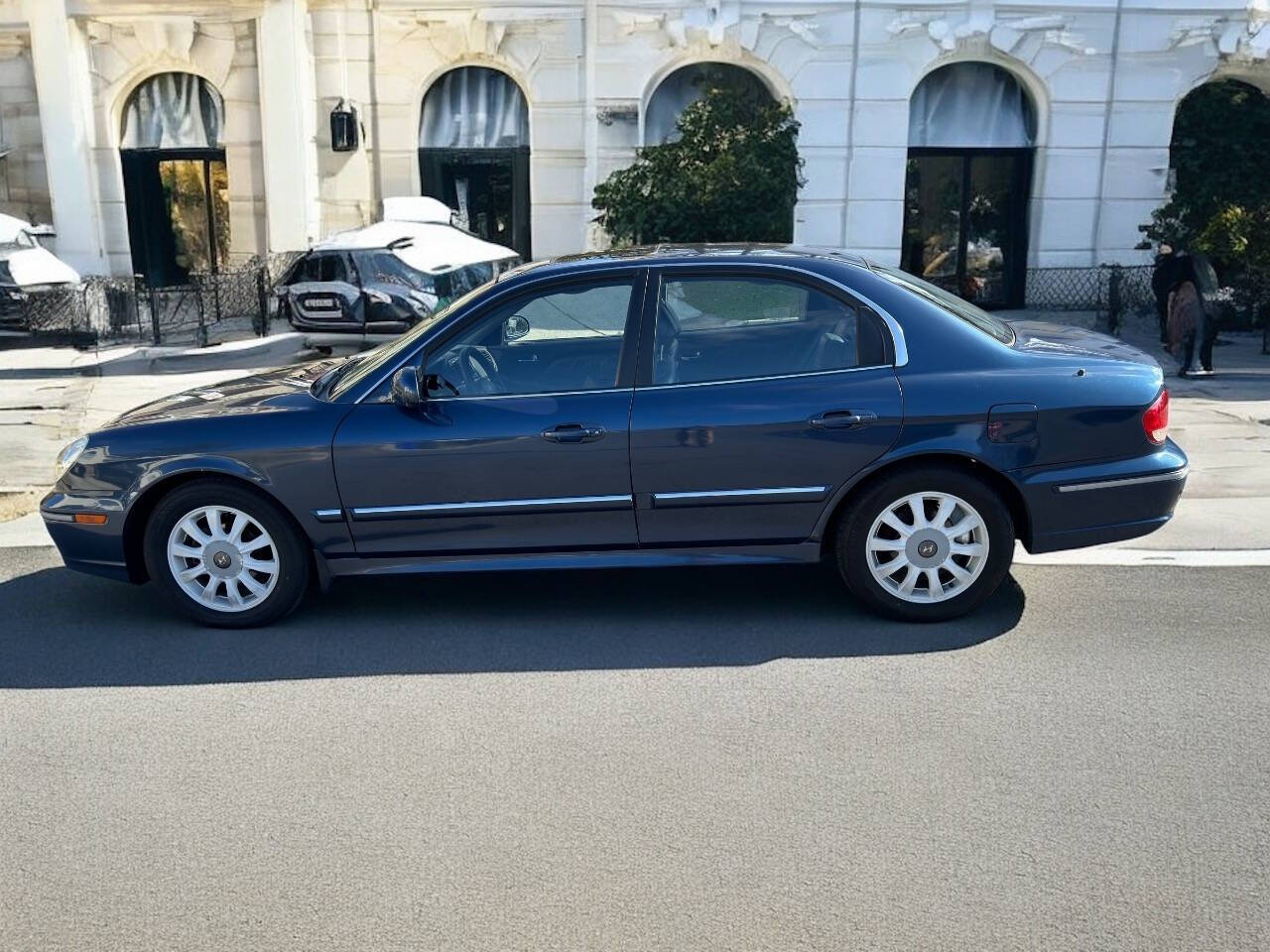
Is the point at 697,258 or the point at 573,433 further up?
the point at 697,258

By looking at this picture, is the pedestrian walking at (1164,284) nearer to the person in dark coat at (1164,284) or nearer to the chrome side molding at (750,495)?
the person in dark coat at (1164,284)

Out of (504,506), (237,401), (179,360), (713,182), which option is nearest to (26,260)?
Answer: (179,360)

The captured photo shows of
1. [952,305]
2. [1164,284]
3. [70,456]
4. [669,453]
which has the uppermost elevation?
[952,305]

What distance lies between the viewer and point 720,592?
19.3 feet

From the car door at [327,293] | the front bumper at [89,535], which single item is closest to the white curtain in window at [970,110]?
the car door at [327,293]

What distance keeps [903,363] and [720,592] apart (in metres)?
1.44

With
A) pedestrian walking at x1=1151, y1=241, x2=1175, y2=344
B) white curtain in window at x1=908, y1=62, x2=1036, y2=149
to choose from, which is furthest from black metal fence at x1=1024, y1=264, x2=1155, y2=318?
pedestrian walking at x1=1151, y1=241, x2=1175, y2=344

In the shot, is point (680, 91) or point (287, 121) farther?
point (680, 91)

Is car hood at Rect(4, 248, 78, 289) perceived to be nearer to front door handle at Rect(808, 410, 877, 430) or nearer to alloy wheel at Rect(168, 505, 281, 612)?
alloy wheel at Rect(168, 505, 281, 612)

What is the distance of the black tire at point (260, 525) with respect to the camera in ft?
17.6

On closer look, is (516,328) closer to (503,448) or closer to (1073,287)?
(503,448)

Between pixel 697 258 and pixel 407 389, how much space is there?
56.3 inches

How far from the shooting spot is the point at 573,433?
5188 millimetres

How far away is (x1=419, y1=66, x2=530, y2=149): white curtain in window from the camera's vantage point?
18.8 m
